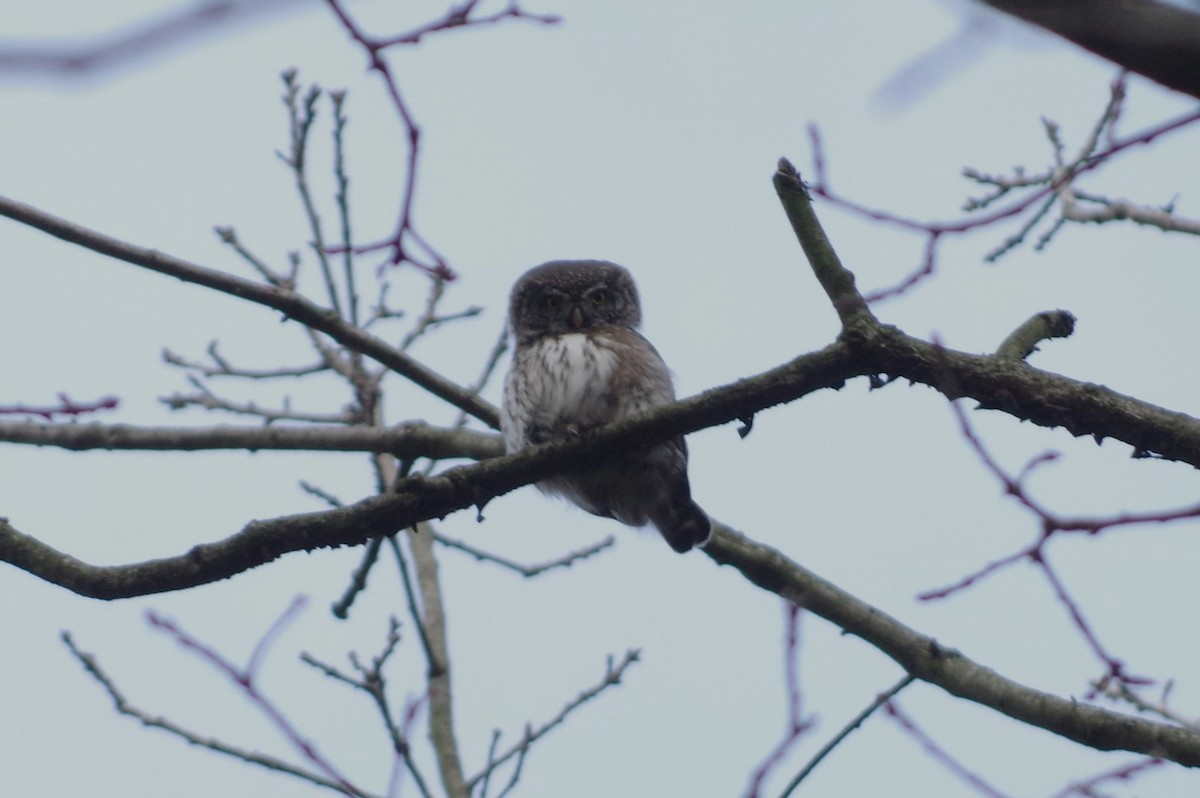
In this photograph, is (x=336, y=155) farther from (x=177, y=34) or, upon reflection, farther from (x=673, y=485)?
(x=177, y=34)

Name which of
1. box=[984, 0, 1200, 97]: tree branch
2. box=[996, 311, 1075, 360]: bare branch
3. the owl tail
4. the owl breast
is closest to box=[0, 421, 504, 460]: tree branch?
the owl breast

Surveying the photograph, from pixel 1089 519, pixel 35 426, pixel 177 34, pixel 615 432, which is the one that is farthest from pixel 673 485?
pixel 177 34

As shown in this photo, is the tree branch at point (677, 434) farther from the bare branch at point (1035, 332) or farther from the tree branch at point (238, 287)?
the tree branch at point (238, 287)

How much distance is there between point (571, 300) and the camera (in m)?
6.14

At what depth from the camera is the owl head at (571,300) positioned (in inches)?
240

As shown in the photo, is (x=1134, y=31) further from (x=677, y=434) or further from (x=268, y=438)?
(x=268, y=438)

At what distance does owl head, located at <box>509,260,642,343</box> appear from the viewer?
20.0ft

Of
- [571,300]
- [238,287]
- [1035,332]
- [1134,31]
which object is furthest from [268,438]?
[1134,31]

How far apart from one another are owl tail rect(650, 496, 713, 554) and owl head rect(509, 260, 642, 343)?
1130 millimetres

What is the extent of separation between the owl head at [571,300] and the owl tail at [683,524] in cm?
113

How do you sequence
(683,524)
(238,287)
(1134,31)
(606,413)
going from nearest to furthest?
(1134,31) < (238,287) < (683,524) < (606,413)

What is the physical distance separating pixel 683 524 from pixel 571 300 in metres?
1.48

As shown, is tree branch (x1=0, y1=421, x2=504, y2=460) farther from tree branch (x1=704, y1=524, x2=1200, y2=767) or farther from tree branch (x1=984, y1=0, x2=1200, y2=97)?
tree branch (x1=984, y1=0, x2=1200, y2=97)

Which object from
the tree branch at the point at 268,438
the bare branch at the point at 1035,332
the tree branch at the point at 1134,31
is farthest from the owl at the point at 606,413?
the tree branch at the point at 1134,31
